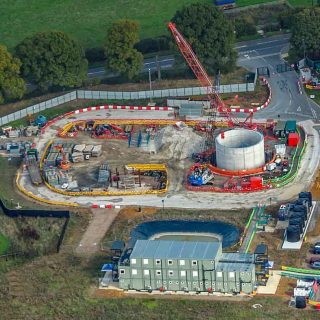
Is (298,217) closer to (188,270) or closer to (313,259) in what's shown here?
(313,259)

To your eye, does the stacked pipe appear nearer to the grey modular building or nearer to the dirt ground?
the grey modular building

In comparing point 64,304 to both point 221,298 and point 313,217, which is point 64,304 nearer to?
point 221,298

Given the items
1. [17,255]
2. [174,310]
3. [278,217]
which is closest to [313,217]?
[278,217]

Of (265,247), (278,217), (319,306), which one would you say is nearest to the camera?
(319,306)

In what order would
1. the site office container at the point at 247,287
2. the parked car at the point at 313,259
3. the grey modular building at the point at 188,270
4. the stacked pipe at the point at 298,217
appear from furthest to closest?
1. the stacked pipe at the point at 298,217
2. the parked car at the point at 313,259
3. the grey modular building at the point at 188,270
4. the site office container at the point at 247,287

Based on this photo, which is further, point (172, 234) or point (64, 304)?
point (172, 234)

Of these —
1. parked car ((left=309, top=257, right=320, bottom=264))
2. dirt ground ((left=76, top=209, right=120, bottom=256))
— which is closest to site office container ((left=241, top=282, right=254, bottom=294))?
parked car ((left=309, top=257, right=320, bottom=264))

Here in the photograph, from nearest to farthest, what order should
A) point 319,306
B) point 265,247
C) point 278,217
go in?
point 319,306, point 265,247, point 278,217

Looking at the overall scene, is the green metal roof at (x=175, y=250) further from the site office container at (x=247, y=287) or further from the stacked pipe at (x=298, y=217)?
the stacked pipe at (x=298, y=217)

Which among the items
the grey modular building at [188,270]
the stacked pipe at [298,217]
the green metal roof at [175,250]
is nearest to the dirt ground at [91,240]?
the green metal roof at [175,250]
